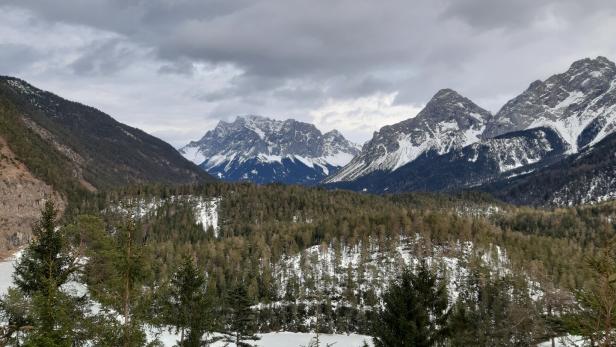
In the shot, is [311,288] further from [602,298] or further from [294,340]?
[602,298]

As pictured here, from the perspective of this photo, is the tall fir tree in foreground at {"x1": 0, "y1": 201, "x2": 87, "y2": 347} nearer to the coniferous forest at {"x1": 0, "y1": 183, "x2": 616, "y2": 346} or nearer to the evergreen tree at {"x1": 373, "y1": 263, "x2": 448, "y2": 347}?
the coniferous forest at {"x1": 0, "y1": 183, "x2": 616, "y2": 346}

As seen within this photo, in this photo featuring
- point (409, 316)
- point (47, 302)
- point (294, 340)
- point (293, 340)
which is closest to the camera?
point (47, 302)

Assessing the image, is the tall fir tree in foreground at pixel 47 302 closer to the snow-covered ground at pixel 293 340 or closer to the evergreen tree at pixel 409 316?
the evergreen tree at pixel 409 316

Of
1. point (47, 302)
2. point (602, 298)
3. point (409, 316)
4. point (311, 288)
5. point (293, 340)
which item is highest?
point (602, 298)

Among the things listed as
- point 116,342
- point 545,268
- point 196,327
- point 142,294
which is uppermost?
point 142,294

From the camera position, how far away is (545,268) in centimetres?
16450

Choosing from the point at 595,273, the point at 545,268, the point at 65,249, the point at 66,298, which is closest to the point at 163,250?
the point at 545,268

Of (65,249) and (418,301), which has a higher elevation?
(65,249)

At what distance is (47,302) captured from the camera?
24.5m

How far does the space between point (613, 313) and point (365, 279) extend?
150837 mm

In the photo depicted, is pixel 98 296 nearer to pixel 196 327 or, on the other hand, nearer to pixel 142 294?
pixel 142 294

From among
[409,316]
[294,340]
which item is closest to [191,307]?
[409,316]

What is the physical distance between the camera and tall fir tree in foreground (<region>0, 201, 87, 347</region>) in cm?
2306

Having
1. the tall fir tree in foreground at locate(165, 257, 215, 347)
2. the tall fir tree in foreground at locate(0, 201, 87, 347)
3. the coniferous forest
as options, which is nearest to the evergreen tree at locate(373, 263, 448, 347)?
the coniferous forest
